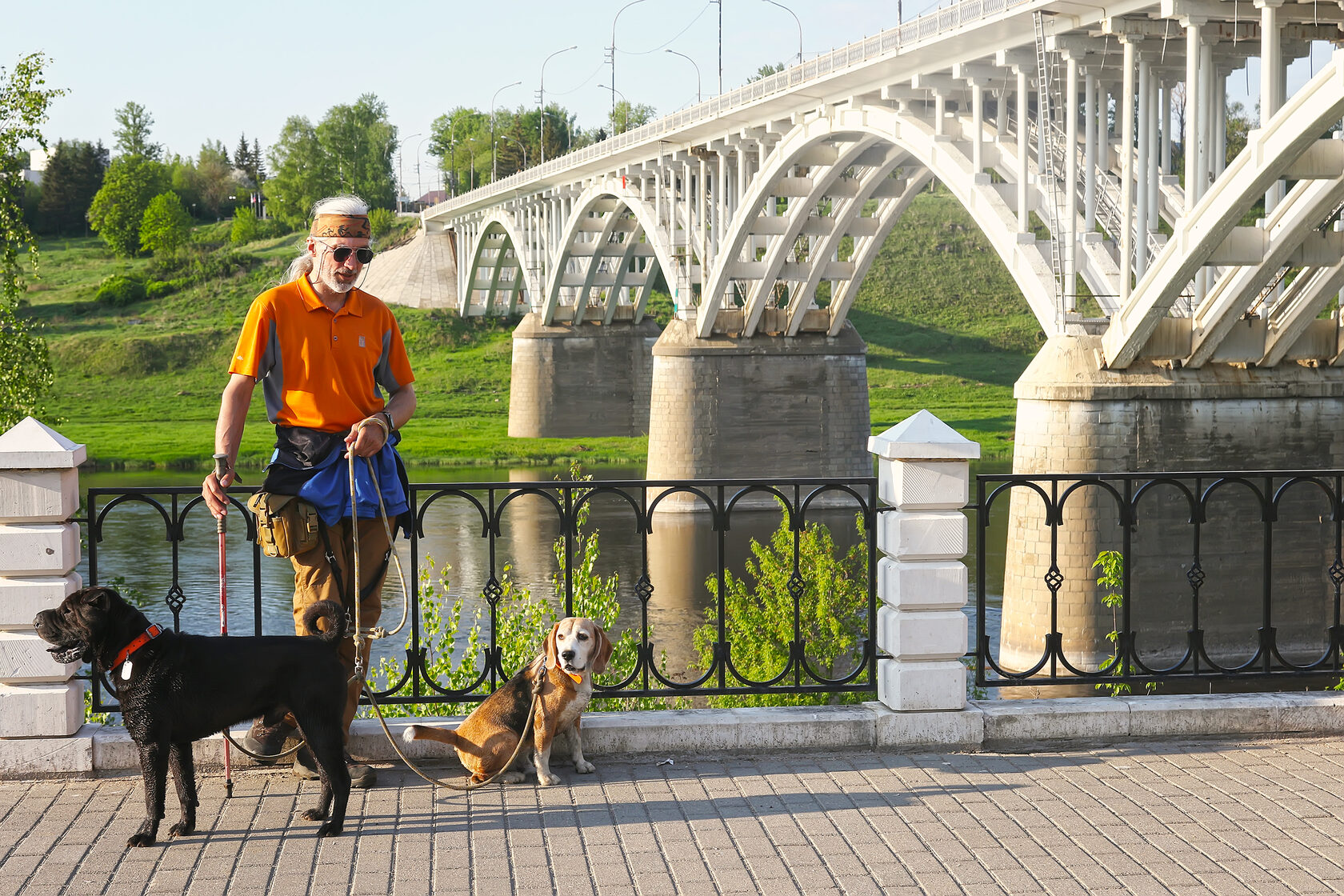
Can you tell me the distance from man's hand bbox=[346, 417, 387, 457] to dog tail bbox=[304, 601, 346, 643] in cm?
57

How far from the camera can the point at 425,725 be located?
5.48m

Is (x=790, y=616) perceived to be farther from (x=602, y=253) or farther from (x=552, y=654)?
(x=602, y=253)

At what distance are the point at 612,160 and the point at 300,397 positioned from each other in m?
30.8

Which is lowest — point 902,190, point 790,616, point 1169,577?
point 1169,577

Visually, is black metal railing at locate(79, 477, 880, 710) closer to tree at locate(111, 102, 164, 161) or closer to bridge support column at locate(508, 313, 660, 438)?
bridge support column at locate(508, 313, 660, 438)

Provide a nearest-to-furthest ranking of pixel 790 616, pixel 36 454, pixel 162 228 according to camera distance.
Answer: pixel 36 454, pixel 790 616, pixel 162 228

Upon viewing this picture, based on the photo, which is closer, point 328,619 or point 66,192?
point 328,619

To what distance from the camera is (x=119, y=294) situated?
71.4m

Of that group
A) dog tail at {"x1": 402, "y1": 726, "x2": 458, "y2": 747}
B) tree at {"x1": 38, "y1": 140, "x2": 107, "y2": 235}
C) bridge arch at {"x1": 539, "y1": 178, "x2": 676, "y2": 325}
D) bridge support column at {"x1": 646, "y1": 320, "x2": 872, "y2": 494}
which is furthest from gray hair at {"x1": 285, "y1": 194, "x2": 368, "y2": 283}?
tree at {"x1": 38, "y1": 140, "x2": 107, "y2": 235}

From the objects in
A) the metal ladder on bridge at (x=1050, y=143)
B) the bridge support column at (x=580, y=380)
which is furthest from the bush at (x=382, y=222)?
the metal ladder on bridge at (x=1050, y=143)

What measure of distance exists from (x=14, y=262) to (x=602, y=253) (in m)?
31.3

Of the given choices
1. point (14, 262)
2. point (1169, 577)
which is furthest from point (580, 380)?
point (14, 262)

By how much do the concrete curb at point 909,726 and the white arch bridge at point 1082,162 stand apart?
859 centimetres

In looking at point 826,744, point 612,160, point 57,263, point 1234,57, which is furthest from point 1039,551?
point 57,263
